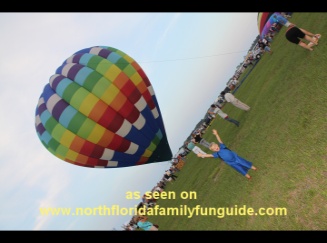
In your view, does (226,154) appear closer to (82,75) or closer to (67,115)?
(67,115)

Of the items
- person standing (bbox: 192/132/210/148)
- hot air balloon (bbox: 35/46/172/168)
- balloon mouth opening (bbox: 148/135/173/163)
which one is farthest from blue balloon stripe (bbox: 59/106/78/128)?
person standing (bbox: 192/132/210/148)

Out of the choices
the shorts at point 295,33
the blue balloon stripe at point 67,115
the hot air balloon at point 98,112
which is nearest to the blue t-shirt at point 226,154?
the shorts at point 295,33

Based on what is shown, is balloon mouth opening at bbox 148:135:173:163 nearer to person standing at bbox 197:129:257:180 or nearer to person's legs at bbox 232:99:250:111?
person's legs at bbox 232:99:250:111

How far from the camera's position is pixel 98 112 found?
588 inches

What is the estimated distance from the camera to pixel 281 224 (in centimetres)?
556

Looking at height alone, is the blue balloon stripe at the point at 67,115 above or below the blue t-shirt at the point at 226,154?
below

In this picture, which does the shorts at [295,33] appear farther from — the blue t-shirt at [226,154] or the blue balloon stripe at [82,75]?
the blue balloon stripe at [82,75]

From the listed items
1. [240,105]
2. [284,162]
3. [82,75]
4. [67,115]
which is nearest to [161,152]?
[67,115]

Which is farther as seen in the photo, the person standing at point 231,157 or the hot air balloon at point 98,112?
the hot air balloon at point 98,112

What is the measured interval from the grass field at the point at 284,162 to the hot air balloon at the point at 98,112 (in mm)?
4390

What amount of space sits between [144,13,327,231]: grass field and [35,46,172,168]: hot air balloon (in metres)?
4.39

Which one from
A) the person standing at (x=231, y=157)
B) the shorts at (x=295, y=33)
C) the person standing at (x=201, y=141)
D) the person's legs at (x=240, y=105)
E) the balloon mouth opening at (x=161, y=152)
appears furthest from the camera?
the balloon mouth opening at (x=161, y=152)

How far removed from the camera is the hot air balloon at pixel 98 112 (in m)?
15.0

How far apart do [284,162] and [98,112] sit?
960 cm
